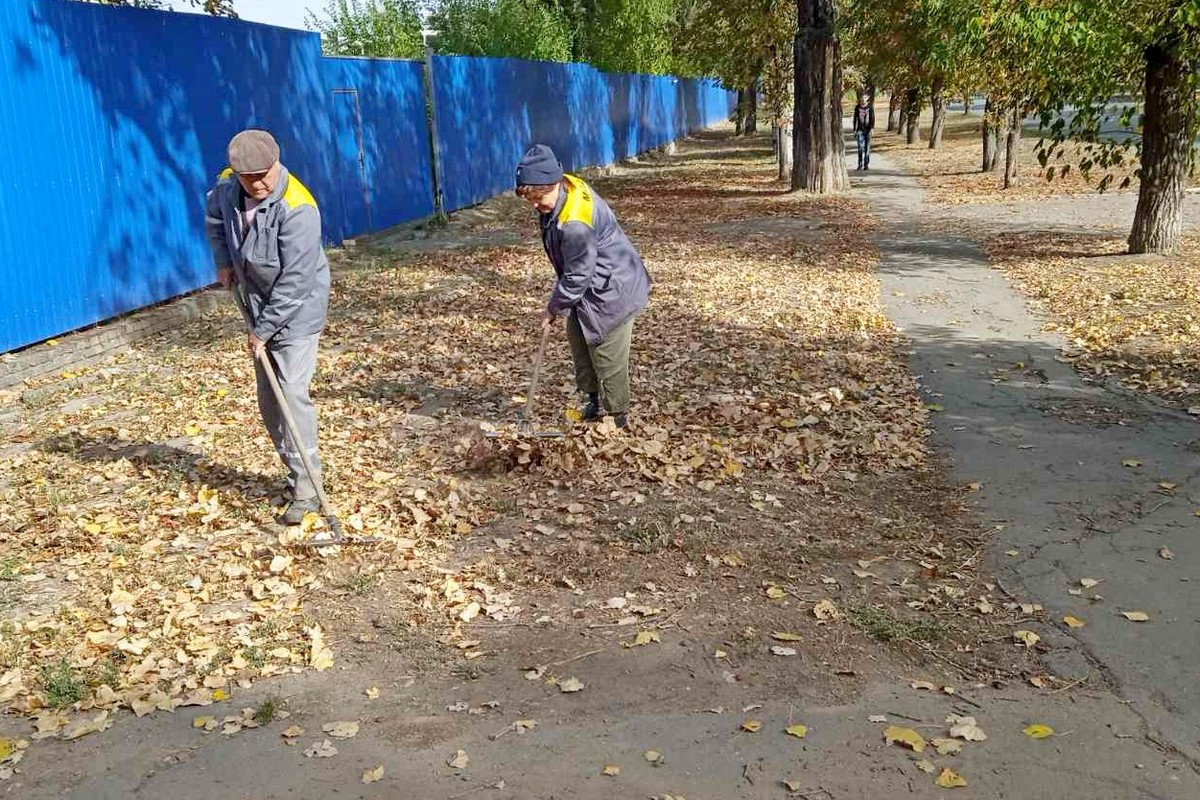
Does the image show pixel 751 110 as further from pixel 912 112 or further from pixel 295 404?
pixel 295 404

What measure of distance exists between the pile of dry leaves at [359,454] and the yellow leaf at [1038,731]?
87.6 inches

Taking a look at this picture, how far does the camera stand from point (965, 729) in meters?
3.77

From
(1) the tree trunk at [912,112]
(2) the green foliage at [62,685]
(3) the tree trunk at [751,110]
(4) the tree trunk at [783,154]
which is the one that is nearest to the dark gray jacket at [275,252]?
(2) the green foliage at [62,685]

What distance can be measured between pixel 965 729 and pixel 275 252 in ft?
12.3

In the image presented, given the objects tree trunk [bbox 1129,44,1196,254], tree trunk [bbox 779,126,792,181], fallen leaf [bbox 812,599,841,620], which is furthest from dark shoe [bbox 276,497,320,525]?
tree trunk [bbox 779,126,792,181]

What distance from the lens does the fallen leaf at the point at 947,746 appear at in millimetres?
3648

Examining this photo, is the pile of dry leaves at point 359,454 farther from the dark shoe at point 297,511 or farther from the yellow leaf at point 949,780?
the yellow leaf at point 949,780

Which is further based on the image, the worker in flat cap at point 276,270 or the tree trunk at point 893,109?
the tree trunk at point 893,109

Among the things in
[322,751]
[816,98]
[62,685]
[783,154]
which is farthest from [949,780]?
[783,154]

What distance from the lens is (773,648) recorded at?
14.5 feet

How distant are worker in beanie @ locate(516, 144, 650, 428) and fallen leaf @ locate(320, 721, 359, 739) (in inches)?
114

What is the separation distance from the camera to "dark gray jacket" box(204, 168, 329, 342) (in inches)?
206

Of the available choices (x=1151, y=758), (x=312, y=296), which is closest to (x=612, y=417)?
(x=312, y=296)

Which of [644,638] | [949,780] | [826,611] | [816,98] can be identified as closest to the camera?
[949,780]
